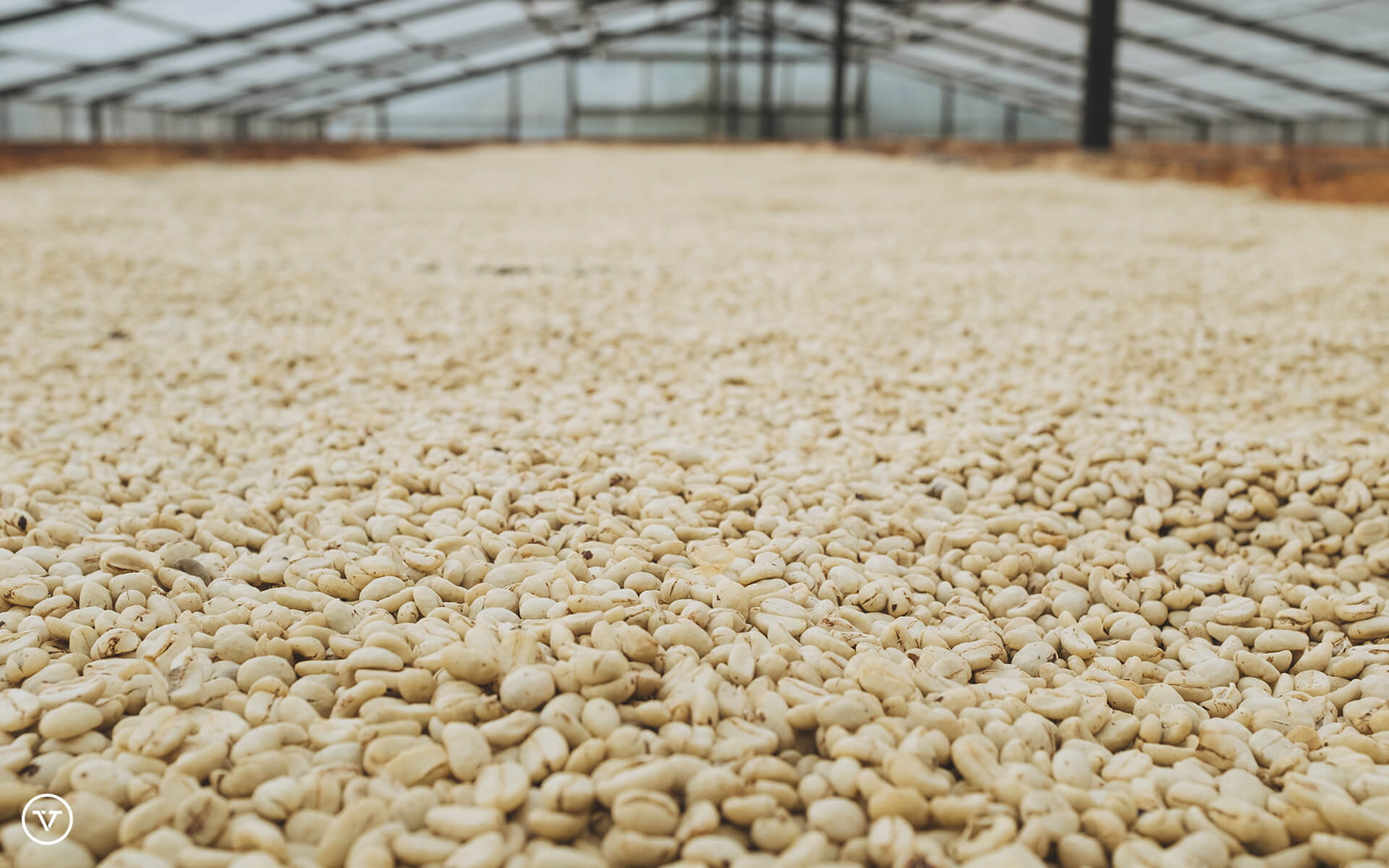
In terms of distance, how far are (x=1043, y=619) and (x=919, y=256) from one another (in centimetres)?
288

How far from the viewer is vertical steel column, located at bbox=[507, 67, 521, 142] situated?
18875 mm

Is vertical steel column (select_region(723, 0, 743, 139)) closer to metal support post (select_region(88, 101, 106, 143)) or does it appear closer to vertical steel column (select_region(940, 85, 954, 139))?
vertical steel column (select_region(940, 85, 954, 139))

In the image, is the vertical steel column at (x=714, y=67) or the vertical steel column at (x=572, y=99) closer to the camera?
the vertical steel column at (x=714, y=67)

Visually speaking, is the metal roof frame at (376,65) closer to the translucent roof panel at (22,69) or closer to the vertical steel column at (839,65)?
the vertical steel column at (839,65)

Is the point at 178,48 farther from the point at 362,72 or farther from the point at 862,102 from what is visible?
the point at 862,102

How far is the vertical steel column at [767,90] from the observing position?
18.2 m

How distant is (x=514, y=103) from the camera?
1903 cm

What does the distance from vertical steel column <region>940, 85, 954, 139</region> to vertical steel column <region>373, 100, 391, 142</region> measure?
11839 mm

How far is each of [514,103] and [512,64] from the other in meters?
0.76

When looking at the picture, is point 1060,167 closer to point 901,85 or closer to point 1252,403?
point 1252,403

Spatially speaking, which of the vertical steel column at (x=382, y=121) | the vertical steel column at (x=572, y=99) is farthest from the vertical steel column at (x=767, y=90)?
the vertical steel column at (x=382, y=121)

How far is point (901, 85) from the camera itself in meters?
19.5

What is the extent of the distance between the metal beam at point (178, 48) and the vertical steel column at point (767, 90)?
28.3 ft

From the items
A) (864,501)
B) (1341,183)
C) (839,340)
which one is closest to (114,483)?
(864,501)
